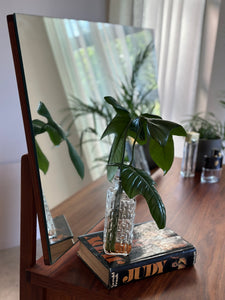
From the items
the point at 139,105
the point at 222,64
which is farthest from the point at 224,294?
the point at 222,64

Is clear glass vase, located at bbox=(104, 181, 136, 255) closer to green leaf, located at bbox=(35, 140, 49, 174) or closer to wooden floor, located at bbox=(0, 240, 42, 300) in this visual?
green leaf, located at bbox=(35, 140, 49, 174)

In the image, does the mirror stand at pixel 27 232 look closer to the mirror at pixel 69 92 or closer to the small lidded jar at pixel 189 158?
the mirror at pixel 69 92

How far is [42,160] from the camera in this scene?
0.97m

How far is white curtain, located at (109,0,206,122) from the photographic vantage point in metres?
2.54

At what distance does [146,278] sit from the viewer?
0.91 meters

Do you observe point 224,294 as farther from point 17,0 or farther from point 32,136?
point 17,0

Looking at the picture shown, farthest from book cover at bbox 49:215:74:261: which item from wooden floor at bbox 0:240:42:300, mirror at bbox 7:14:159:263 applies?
wooden floor at bbox 0:240:42:300

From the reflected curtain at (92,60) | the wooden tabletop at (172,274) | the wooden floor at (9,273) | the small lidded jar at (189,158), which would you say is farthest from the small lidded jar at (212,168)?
the wooden floor at (9,273)

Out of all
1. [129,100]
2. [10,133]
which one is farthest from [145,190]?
[10,133]

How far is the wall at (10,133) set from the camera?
2.03m

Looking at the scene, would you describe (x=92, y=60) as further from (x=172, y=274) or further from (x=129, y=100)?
(x=172, y=274)

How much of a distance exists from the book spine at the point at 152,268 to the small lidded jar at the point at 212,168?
79 centimetres

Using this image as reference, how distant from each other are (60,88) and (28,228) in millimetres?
462

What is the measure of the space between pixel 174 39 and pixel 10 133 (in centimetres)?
132
